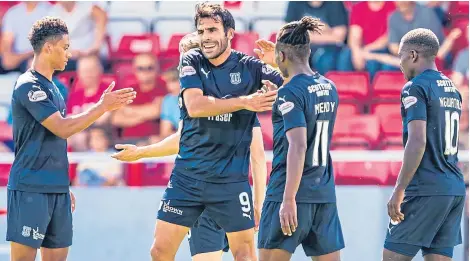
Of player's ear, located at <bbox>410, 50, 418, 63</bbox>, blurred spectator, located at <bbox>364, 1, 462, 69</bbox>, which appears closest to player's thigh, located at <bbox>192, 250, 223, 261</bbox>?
player's ear, located at <bbox>410, 50, 418, 63</bbox>

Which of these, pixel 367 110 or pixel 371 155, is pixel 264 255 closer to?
pixel 371 155

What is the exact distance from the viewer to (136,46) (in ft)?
34.6

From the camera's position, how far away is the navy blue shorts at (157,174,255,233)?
237 inches

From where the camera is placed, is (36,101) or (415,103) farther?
(36,101)

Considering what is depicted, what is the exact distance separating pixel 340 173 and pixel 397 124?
0.96 m

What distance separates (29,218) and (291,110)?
6.66 ft

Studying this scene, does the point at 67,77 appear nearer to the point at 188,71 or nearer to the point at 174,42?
the point at 174,42

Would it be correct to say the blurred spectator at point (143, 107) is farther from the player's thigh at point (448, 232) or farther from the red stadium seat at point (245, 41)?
the player's thigh at point (448, 232)

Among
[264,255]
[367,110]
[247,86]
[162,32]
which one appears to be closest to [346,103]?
[367,110]

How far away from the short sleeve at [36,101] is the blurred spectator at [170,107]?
3.92 m

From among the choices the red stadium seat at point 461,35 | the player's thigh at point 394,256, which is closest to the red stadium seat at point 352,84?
the red stadium seat at point 461,35

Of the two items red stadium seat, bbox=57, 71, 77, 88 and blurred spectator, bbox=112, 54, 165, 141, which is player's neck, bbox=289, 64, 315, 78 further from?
red stadium seat, bbox=57, 71, 77, 88

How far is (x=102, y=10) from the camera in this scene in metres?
10.6

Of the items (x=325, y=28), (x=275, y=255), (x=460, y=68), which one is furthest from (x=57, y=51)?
(x=460, y=68)
